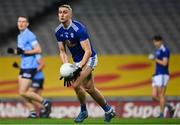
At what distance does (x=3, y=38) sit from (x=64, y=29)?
1085cm

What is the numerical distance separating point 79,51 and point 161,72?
6069mm

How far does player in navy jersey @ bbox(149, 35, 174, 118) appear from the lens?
19.3m

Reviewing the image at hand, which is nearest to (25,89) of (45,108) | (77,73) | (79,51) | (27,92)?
(27,92)

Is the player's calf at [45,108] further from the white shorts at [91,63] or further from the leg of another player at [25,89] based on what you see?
the white shorts at [91,63]

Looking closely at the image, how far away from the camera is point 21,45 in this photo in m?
17.4

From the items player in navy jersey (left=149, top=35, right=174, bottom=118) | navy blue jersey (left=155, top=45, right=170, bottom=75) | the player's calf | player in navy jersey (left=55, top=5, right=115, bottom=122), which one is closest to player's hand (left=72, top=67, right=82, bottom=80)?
player in navy jersey (left=55, top=5, right=115, bottom=122)

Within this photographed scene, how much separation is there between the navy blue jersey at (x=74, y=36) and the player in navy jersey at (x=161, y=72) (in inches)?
218

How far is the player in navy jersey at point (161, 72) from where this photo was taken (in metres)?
19.3

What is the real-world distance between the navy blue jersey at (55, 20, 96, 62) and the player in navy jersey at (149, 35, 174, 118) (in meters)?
5.54

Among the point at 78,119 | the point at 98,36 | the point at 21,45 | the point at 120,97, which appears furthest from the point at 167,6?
the point at 78,119

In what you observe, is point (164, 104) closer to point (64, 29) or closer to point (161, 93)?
point (161, 93)

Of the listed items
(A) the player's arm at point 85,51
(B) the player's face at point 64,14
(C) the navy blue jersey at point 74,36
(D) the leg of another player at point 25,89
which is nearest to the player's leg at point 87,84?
(A) the player's arm at point 85,51

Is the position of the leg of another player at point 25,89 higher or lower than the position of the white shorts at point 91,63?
lower

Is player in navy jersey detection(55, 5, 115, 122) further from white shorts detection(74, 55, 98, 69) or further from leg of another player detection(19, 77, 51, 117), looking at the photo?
leg of another player detection(19, 77, 51, 117)
